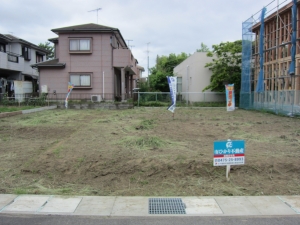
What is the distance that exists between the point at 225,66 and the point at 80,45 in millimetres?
12429

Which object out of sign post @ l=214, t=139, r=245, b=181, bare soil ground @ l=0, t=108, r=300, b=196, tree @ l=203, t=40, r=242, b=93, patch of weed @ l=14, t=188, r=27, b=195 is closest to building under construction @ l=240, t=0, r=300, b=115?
tree @ l=203, t=40, r=242, b=93

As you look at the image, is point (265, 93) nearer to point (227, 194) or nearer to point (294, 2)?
point (294, 2)

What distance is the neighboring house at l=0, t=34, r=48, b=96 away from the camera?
78.6ft

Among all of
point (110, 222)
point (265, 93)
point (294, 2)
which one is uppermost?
point (294, 2)

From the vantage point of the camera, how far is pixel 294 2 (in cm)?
1538

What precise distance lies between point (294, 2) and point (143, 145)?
45.2 feet

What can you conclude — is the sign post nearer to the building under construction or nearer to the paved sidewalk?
the paved sidewalk

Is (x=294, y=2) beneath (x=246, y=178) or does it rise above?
above

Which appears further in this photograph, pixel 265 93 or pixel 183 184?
pixel 265 93

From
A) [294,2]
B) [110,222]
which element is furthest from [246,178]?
[294,2]

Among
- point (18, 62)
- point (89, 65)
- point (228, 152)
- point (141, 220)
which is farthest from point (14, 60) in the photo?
point (141, 220)

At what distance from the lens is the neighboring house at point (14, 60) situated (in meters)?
24.0

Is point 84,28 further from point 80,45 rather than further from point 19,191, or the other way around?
point 19,191

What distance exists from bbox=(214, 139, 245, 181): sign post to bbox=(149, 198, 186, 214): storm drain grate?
1.09 metres
